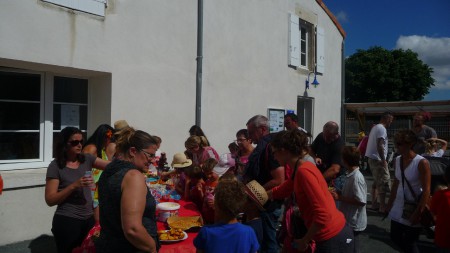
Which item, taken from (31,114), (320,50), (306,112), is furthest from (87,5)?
(306,112)

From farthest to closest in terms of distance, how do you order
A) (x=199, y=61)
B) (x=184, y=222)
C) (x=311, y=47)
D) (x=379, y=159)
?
(x=311, y=47), (x=199, y=61), (x=379, y=159), (x=184, y=222)

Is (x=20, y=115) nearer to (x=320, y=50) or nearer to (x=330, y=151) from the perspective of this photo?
(x=330, y=151)

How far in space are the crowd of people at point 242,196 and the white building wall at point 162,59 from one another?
3.80 feet

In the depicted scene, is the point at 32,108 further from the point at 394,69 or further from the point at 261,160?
the point at 394,69

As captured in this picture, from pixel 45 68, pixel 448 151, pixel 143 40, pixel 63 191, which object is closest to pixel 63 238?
pixel 63 191

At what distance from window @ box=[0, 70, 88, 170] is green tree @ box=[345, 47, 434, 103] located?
33.7 metres

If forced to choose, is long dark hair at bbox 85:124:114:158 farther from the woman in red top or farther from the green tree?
the green tree

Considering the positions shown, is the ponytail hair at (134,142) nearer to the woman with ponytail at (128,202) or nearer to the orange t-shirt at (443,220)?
the woman with ponytail at (128,202)

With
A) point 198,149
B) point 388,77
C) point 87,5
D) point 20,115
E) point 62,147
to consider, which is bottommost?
point 198,149

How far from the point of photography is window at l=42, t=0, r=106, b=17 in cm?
480

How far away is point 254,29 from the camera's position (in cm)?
828

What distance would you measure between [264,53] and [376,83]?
2960 cm

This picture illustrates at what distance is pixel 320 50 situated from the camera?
10281mm

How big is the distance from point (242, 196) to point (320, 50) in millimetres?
8911
